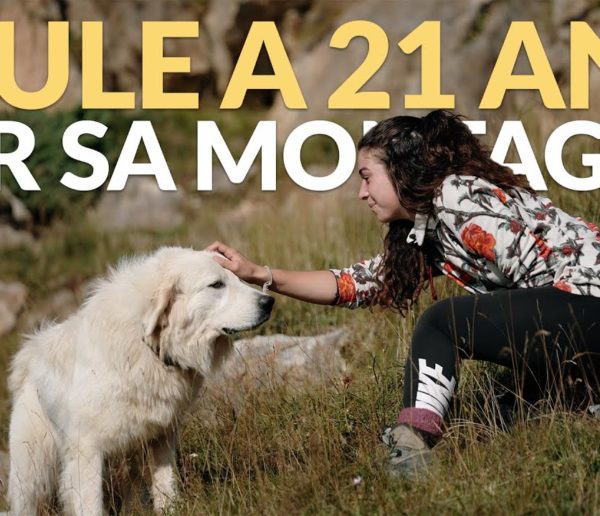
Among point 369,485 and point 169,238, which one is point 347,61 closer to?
point 169,238

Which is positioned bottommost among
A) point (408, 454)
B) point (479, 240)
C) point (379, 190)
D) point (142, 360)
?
point (408, 454)

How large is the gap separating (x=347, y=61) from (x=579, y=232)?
11.2 m

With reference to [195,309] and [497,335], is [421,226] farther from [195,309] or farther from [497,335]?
[195,309]

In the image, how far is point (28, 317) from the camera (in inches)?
464

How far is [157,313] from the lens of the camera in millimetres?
4887

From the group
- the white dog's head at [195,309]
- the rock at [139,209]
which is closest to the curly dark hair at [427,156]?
the white dog's head at [195,309]

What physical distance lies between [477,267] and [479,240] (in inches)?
10.0

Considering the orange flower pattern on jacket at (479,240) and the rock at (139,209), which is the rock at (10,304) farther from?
the orange flower pattern on jacket at (479,240)

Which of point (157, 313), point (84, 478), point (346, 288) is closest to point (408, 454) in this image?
point (346, 288)

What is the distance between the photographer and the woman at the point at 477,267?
4141 mm

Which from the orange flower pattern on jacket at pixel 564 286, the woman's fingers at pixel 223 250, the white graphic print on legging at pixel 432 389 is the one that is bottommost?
the white graphic print on legging at pixel 432 389

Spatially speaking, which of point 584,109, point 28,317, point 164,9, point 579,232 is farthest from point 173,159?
point 579,232

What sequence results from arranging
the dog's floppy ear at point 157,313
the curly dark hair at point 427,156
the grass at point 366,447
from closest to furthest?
the grass at point 366,447 → the curly dark hair at point 427,156 → the dog's floppy ear at point 157,313

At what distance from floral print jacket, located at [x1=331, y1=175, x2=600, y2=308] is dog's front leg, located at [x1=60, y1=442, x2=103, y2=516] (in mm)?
1991
